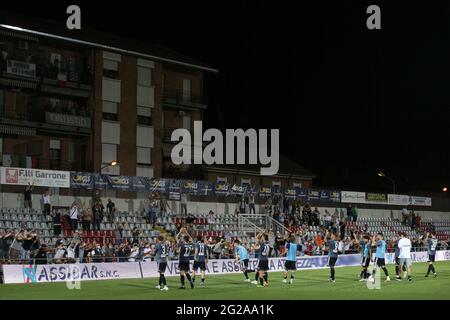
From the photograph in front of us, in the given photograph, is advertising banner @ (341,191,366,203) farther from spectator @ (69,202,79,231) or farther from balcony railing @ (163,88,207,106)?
spectator @ (69,202,79,231)

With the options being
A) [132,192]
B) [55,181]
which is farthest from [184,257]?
[132,192]

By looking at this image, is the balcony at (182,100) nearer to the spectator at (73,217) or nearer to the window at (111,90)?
the window at (111,90)

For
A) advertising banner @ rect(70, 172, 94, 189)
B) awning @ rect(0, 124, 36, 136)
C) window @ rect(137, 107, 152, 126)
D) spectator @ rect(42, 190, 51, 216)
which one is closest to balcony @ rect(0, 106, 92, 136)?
awning @ rect(0, 124, 36, 136)

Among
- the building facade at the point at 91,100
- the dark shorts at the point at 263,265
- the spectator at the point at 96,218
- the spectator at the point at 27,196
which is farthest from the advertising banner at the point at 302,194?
the dark shorts at the point at 263,265

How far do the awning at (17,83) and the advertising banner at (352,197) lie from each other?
2613 cm

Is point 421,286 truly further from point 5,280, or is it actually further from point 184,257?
point 5,280

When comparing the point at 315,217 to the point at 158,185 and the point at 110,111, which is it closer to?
the point at 158,185

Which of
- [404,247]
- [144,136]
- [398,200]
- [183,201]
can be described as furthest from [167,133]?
[404,247]

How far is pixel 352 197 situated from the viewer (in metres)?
60.1

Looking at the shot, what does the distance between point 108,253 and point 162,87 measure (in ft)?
81.7

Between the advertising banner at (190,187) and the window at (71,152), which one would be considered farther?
the window at (71,152)

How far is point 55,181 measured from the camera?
1592 inches

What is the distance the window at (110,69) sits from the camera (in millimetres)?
54159

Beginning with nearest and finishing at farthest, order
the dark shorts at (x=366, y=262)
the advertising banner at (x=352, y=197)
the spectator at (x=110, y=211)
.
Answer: the dark shorts at (x=366, y=262) < the spectator at (x=110, y=211) < the advertising banner at (x=352, y=197)
